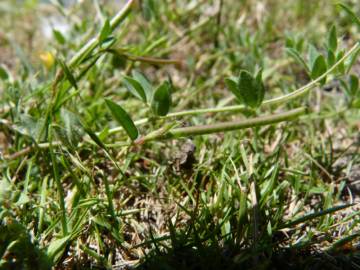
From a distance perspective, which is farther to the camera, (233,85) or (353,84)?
(353,84)

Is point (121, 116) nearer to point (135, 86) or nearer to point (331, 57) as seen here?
point (135, 86)

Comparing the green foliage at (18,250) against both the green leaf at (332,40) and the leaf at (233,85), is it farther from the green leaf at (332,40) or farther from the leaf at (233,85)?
the green leaf at (332,40)

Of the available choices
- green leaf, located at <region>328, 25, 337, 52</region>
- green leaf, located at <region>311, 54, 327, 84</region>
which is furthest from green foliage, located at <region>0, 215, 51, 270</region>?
green leaf, located at <region>328, 25, 337, 52</region>

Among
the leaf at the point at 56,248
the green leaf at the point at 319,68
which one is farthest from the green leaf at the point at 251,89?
the leaf at the point at 56,248

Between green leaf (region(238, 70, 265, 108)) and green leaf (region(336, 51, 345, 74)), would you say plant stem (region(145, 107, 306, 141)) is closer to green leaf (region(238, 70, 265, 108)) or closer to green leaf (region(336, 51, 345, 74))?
green leaf (region(238, 70, 265, 108))

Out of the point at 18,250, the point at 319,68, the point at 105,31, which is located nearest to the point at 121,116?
the point at 105,31
